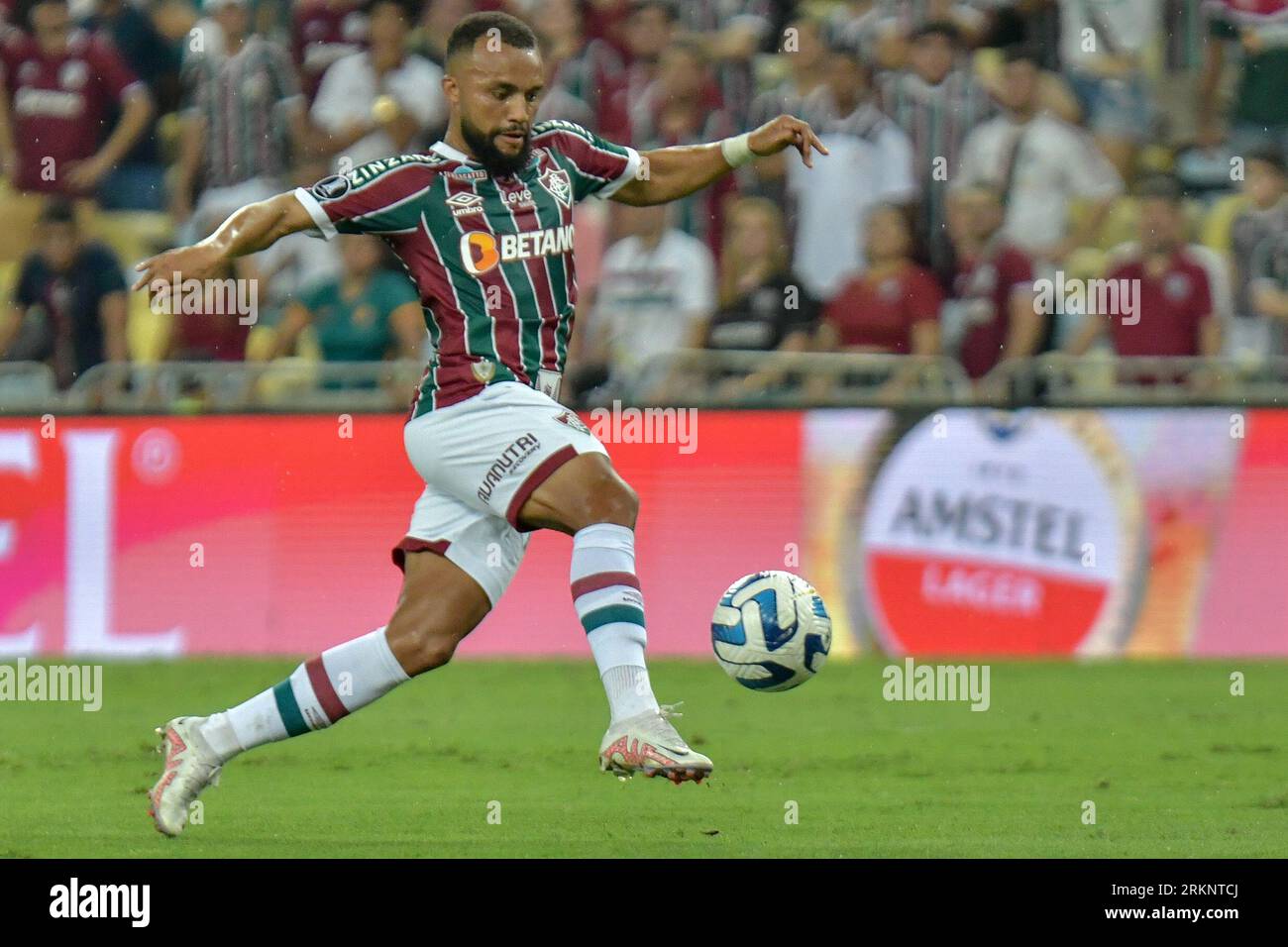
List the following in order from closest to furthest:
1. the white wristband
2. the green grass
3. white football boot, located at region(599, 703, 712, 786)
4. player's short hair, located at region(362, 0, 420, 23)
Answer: white football boot, located at region(599, 703, 712, 786) < the green grass < the white wristband < player's short hair, located at region(362, 0, 420, 23)

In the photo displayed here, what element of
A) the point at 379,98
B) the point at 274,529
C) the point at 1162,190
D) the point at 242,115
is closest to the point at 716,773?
the point at 274,529

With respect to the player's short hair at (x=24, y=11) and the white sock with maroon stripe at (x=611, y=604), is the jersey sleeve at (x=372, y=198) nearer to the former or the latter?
the white sock with maroon stripe at (x=611, y=604)

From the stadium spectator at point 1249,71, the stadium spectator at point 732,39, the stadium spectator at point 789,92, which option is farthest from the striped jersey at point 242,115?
the stadium spectator at point 1249,71

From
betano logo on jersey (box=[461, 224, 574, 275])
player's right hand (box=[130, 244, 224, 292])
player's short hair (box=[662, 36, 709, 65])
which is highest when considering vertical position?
player's short hair (box=[662, 36, 709, 65])

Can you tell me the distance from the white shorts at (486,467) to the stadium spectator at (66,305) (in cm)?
618

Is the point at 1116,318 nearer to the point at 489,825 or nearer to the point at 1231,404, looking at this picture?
the point at 1231,404

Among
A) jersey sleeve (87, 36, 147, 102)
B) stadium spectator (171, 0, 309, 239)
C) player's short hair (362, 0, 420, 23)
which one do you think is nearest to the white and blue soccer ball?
stadium spectator (171, 0, 309, 239)

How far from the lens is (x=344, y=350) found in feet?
39.0

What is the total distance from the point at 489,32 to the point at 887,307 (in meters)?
5.65

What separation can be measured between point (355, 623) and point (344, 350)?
1535 millimetres

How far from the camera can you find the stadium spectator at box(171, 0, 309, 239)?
12.9 meters

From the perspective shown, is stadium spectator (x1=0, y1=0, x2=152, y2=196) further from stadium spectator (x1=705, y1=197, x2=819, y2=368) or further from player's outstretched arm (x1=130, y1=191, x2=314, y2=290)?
player's outstretched arm (x1=130, y1=191, x2=314, y2=290)

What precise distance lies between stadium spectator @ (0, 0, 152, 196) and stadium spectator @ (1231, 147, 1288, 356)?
21.1 ft
